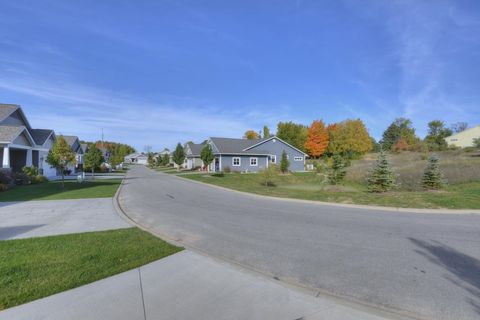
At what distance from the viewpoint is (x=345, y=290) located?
4219mm

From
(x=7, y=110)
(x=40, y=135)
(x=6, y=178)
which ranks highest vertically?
(x=7, y=110)

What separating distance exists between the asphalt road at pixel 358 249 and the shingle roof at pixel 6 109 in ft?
71.5

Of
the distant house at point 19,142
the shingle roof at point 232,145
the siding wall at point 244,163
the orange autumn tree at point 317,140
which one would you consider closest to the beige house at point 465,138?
the orange autumn tree at point 317,140

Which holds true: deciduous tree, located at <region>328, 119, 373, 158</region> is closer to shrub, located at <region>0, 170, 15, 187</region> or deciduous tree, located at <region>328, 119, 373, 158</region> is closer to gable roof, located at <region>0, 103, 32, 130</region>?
gable roof, located at <region>0, 103, 32, 130</region>

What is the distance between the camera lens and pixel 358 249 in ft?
20.1

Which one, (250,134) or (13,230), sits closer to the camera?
(13,230)

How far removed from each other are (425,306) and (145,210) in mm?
9963

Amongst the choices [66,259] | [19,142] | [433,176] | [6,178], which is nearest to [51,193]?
[6,178]

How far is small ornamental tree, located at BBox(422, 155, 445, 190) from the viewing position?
1588 centimetres

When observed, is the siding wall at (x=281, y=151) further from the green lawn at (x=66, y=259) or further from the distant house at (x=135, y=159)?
the distant house at (x=135, y=159)

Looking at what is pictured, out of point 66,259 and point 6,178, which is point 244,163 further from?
point 66,259

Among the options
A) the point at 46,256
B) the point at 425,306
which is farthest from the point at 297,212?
the point at 46,256

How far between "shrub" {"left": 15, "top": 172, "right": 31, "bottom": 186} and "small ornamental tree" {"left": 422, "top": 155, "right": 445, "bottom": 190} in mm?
28708

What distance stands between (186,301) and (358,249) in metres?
4.10
